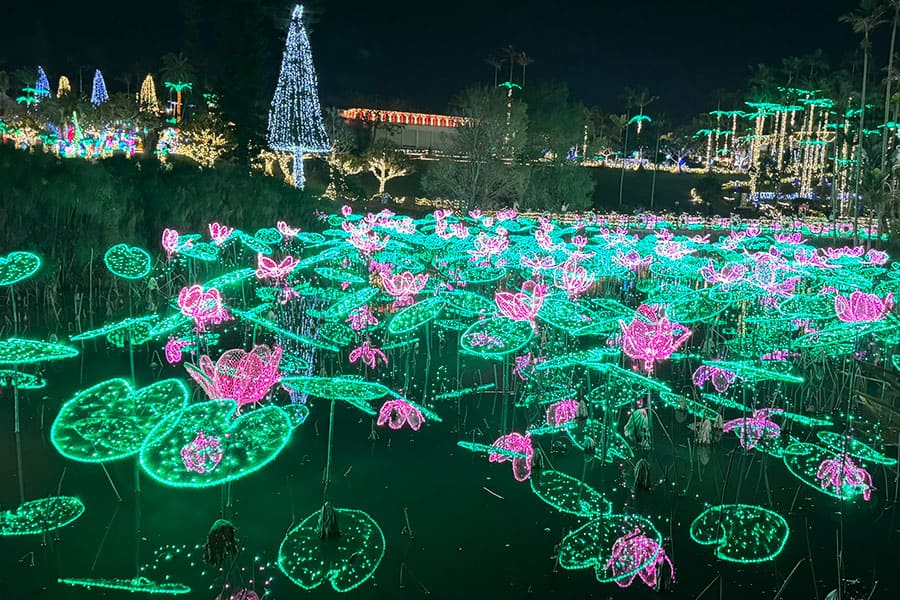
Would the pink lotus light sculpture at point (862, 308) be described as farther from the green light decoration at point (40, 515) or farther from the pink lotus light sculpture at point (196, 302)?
the green light decoration at point (40, 515)

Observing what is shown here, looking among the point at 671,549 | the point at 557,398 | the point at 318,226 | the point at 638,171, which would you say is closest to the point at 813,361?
the point at 557,398

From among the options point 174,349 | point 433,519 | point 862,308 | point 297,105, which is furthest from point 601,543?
Answer: point 297,105

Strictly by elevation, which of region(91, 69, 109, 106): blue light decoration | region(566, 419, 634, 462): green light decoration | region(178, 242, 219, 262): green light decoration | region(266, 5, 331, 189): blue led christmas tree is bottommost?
region(566, 419, 634, 462): green light decoration

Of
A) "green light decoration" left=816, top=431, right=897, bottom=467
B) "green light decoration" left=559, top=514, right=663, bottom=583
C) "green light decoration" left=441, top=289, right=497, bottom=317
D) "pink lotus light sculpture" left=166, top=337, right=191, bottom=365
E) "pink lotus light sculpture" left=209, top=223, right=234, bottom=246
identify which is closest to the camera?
"green light decoration" left=559, top=514, right=663, bottom=583

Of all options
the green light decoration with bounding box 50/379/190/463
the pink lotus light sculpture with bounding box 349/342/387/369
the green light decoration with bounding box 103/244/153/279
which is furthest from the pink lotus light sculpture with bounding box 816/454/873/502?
the green light decoration with bounding box 103/244/153/279

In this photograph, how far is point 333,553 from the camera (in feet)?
13.8

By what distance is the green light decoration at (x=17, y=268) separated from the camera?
6.68 m

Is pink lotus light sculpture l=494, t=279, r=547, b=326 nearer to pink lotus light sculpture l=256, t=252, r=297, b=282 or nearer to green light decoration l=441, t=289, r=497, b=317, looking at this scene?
green light decoration l=441, t=289, r=497, b=317

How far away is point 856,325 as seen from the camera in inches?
243

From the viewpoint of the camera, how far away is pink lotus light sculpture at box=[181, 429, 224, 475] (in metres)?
4.00

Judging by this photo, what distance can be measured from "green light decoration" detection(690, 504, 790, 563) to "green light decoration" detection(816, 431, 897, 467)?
1.13 metres

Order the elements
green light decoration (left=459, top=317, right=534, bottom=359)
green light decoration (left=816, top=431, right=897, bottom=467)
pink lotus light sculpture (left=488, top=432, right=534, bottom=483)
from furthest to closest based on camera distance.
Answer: green light decoration (left=459, top=317, right=534, bottom=359) < green light decoration (left=816, top=431, right=897, bottom=467) < pink lotus light sculpture (left=488, top=432, right=534, bottom=483)

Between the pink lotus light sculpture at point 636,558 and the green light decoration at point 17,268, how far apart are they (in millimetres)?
5666

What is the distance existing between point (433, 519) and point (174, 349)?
5.14 meters
